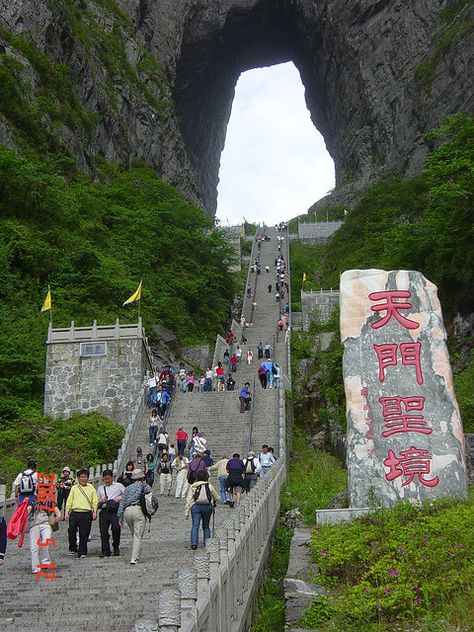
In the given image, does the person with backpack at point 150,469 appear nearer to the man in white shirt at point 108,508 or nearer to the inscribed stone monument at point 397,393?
the man in white shirt at point 108,508

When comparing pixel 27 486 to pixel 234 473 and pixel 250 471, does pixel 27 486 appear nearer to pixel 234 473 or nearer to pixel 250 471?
pixel 234 473

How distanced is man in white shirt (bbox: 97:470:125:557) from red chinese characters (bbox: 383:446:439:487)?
375 cm

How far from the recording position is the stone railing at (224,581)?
13.5ft

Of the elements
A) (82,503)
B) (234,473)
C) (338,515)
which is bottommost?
(338,515)

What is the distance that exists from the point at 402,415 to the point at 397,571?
339 cm

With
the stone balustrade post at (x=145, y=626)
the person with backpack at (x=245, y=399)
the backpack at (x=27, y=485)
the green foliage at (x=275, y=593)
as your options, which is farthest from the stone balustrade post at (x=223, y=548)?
the person with backpack at (x=245, y=399)

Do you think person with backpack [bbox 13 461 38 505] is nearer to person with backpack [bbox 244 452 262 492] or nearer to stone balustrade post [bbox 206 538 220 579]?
stone balustrade post [bbox 206 538 220 579]

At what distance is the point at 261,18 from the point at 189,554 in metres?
64.8

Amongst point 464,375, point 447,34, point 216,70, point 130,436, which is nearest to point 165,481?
point 130,436

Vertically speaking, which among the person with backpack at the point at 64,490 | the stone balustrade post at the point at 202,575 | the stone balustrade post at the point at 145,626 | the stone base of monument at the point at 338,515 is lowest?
the stone balustrade post at the point at 145,626

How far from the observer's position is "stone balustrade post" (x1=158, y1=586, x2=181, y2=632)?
388 cm

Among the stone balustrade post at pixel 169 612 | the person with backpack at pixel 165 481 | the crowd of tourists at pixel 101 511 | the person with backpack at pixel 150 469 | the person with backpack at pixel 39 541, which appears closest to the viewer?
the stone balustrade post at pixel 169 612

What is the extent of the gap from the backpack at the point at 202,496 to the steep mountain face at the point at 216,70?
96.1ft

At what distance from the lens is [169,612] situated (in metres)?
3.95
